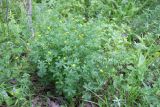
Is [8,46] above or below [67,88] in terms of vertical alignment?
above

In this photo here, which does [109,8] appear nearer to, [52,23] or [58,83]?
[52,23]

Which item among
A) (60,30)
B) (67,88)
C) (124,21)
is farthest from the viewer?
(124,21)

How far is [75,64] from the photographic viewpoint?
2459 millimetres

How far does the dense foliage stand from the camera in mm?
2506

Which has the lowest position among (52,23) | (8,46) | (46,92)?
(46,92)

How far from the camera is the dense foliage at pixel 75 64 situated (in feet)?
8.22

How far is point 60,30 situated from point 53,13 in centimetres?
57

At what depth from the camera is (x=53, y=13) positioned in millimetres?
3211

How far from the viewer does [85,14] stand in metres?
3.72

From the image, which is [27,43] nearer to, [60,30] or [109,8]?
[60,30]

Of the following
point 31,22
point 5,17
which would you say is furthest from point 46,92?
point 5,17

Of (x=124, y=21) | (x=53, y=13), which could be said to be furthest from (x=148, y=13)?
(x=53, y=13)

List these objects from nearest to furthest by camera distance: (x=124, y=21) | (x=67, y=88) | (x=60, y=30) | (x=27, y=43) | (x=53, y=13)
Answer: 1. (x=67, y=88)
2. (x=60, y=30)
3. (x=27, y=43)
4. (x=53, y=13)
5. (x=124, y=21)

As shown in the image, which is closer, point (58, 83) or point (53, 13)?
point (58, 83)
